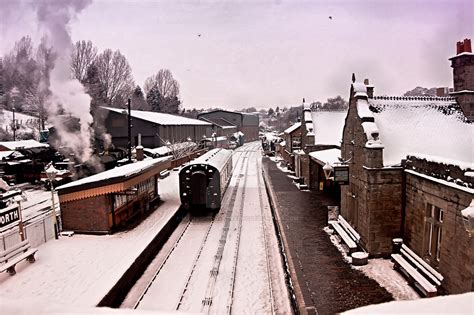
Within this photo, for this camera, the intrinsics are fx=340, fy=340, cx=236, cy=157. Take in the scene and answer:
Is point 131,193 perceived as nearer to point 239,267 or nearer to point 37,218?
point 37,218

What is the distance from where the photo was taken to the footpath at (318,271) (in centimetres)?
898

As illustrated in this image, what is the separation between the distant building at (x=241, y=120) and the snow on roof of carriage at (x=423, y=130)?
233 feet

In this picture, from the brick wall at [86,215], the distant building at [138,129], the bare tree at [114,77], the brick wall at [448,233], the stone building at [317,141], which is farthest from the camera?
the bare tree at [114,77]

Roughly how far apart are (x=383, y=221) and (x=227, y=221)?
890 cm

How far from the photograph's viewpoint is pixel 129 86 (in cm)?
6166

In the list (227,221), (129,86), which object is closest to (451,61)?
(227,221)

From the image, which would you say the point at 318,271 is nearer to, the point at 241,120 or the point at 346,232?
the point at 346,232

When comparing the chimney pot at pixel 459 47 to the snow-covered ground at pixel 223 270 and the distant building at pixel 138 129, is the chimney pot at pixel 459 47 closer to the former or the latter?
the snow-covered ground at pixel 223 270

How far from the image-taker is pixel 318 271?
10.8 meters

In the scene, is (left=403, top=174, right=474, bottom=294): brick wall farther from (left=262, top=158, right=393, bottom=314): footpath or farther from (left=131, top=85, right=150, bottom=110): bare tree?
(left=131, top=85, right=150, bottom=110): bare tree

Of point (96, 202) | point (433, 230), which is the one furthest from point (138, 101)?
point (433, 230)

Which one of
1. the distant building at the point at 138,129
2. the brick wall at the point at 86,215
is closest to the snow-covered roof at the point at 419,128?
the brick wall at the point at 86,215

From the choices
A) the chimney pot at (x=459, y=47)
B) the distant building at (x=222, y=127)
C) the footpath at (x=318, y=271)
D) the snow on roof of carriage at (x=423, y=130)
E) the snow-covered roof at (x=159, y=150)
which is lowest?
the footpath at (x=318, y=271)

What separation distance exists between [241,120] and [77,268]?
8456 centimetres
